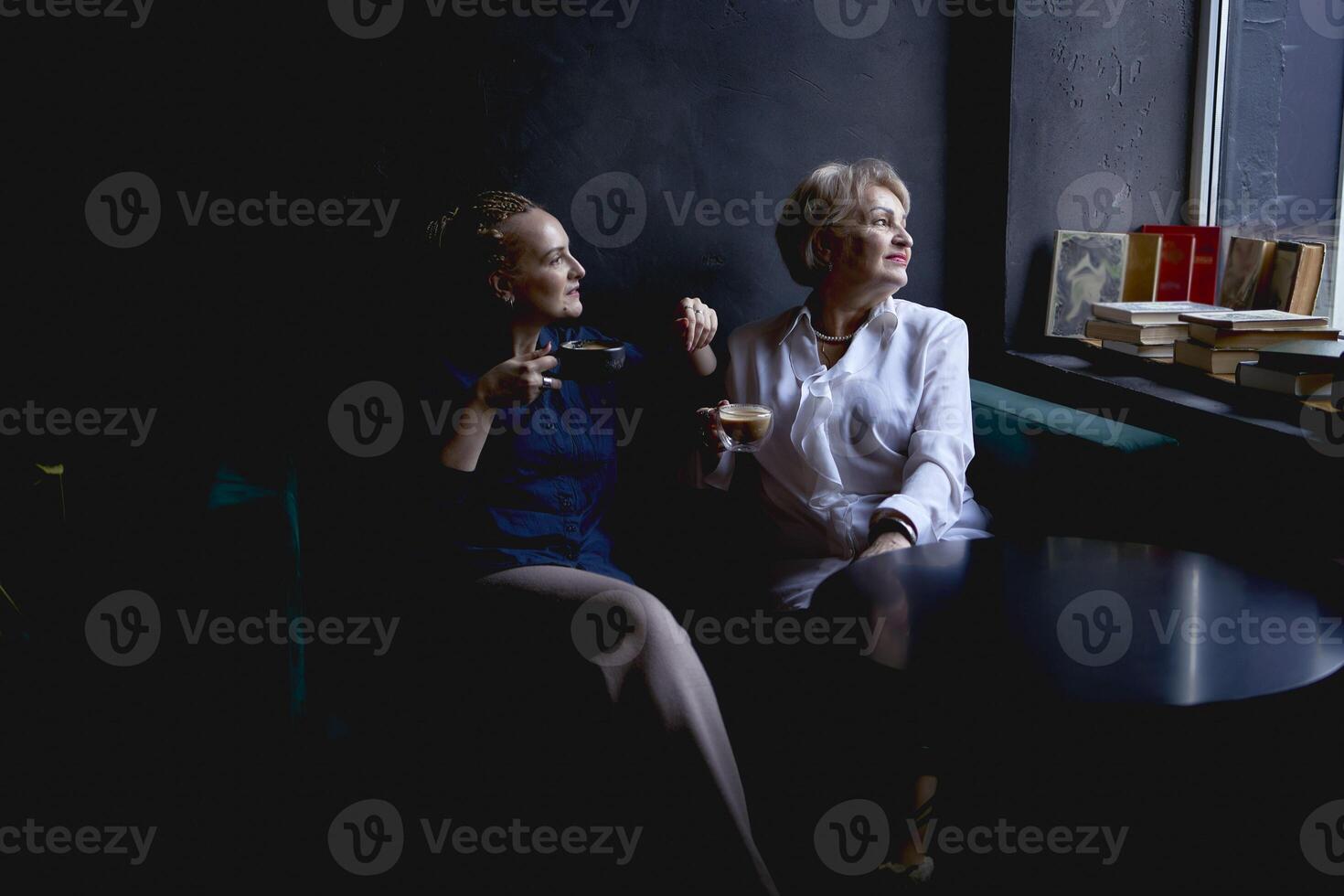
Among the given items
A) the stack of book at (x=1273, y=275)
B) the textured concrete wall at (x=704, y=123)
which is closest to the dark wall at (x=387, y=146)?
the textured concrete wall at (x=704, y=123)

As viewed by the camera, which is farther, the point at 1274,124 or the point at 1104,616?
the point at 1274,124

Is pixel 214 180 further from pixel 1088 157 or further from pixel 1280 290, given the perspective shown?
pixel 1280 290

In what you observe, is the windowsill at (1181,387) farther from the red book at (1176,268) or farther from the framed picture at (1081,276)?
the red book at (1176,268)

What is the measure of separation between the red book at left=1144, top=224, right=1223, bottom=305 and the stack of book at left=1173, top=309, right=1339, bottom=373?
1.37 feet

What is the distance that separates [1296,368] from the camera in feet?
6.26

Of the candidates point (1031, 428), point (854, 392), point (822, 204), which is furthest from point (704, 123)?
point (1031, 428)

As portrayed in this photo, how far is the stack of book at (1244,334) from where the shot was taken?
Answer: 2.09 metres

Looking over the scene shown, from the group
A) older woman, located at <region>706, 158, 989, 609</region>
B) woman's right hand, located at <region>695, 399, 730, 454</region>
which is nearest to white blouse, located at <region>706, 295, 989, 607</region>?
older woman, located at <region>706, 158, 989, 609</region>

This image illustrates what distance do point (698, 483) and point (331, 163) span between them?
110 cm

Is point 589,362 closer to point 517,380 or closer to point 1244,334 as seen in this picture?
point 517,380

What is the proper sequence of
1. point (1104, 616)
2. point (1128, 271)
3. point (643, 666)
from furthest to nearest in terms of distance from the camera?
point (1128, 271)
point (643, 666)
point (1104, 616)

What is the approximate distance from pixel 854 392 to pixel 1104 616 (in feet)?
2.77

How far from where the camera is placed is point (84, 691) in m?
2.14

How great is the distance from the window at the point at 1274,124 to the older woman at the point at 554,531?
1.40 meters
